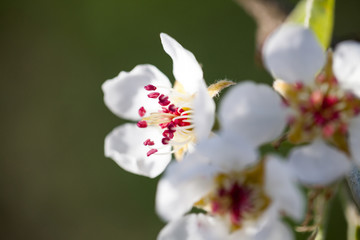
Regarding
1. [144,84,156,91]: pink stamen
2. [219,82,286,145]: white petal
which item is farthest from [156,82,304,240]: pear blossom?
[144,84,156,91]: pink stamen

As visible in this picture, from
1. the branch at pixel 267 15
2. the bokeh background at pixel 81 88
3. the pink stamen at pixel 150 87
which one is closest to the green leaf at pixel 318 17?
the branch at pixel 267 15

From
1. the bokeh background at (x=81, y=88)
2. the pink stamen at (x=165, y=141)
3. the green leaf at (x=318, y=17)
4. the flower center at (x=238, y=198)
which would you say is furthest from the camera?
the bokeh background at (x=81, y=88)

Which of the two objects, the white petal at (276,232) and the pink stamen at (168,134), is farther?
the pink stamen at (168,134)

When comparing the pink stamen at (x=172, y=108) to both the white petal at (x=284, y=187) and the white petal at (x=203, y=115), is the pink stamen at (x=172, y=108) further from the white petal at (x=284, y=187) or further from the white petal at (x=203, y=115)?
the white petal at (x=284, y=187)

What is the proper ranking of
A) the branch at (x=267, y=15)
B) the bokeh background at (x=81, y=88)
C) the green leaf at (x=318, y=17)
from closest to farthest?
the green leaf at (x=318, y=17) < the branch at (x=267, y=15) < the bokeh background at (x=81, y=88)

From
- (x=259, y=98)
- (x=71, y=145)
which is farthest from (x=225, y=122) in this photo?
(x=71, y=145)

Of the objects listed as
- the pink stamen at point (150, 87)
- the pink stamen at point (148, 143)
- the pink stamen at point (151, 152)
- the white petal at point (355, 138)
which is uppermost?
the pink stamen at point (150, 87)

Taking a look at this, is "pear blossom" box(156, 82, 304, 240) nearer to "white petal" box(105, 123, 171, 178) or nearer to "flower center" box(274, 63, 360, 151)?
"flower center" box(274, 63, 360, 151)

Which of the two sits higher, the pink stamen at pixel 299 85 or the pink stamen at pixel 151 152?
the pink stamen at pixel 299 85
